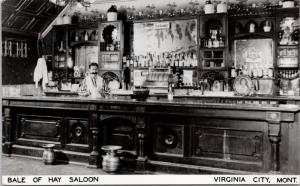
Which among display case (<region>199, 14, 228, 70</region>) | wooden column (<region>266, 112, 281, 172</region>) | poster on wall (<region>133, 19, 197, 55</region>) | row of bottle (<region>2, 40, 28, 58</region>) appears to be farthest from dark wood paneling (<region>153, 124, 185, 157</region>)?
row of bottle (<region>2, 40, 28, 58</region>)

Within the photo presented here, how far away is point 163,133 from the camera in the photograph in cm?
500

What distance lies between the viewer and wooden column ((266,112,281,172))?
14.0 ft

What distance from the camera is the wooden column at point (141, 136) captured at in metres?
5.00

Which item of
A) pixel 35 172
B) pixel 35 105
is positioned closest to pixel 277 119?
pixel 35 172

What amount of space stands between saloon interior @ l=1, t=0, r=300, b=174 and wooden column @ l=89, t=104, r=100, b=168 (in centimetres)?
1

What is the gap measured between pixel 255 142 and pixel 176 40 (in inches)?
164

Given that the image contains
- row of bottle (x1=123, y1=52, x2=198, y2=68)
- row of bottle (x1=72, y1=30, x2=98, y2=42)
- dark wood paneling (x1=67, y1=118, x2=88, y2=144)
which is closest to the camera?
dark wood paneling (x1=67, y1=118, x2=88, y2=144)

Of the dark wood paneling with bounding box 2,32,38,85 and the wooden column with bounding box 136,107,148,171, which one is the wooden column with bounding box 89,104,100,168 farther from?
the dark wood paneling with bounding box 2,32,38,85

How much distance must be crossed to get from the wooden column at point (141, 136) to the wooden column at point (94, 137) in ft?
2.15

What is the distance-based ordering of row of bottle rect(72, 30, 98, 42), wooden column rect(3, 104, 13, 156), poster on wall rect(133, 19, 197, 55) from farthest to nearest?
1. row of bottle rect(72, 30, 98, 42)
2. poster on wall rect(133, 19, 197, 55)
3. wooden column rect(3, 104, 13, 156)

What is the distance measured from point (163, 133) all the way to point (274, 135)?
4.83ft

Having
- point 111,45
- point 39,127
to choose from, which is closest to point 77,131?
point 39,127

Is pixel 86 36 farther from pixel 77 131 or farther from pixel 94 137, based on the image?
pixel 94 137

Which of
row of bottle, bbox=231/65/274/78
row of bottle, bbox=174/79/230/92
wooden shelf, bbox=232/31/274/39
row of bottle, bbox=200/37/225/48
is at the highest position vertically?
wooden shelf, bbox=232/31/274/39
